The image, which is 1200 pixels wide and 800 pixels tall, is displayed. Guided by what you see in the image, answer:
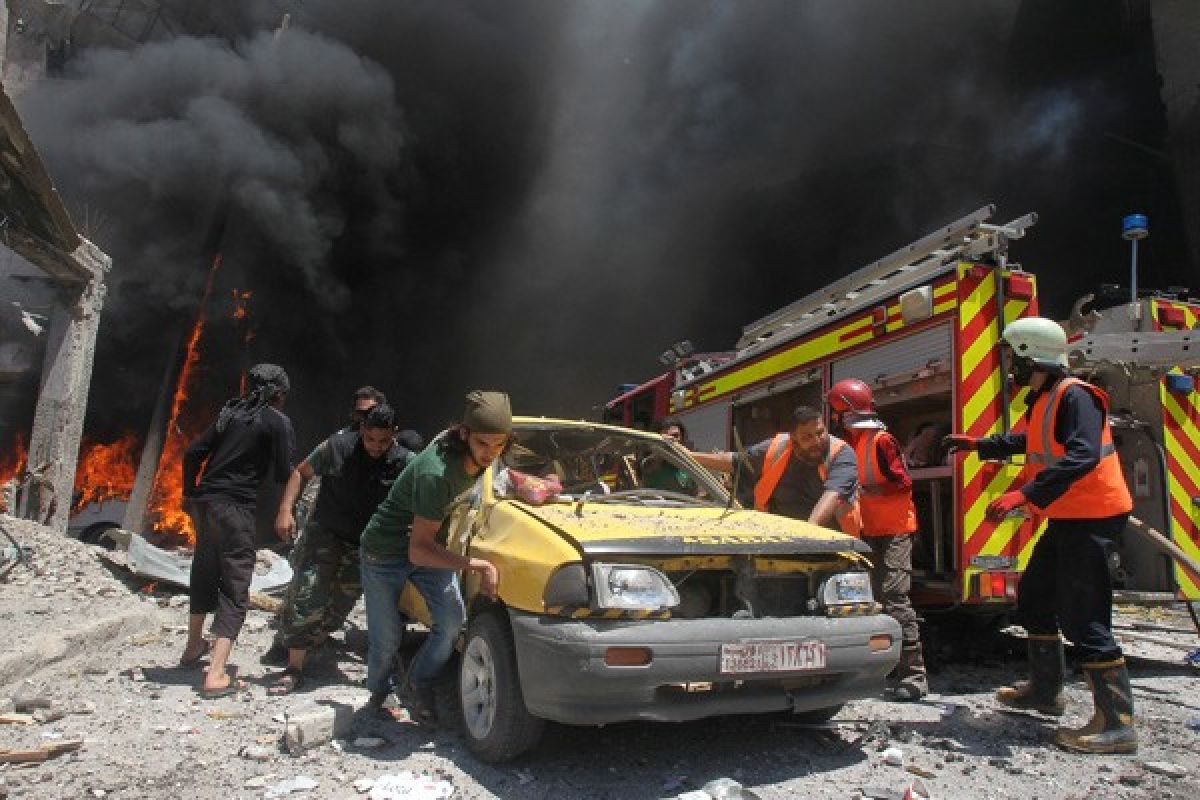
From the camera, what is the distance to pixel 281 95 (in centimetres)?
1324

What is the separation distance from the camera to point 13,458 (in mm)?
11141

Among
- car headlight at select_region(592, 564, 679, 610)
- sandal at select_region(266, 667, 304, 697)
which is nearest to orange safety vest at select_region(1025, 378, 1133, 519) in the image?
car headlight at select_region(592, 564, 679, 610)

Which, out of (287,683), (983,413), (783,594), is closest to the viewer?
(783,594)

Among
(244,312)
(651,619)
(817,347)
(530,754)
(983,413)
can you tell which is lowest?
(530,754)

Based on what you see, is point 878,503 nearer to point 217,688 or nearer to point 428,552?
point 428,552

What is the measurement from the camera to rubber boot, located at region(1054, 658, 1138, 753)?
3.00m

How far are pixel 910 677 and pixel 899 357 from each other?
1.90 meters

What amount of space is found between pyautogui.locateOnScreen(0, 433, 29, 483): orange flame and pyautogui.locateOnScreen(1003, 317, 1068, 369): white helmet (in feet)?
42.1

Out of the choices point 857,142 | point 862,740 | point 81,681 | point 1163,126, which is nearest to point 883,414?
point 862,740

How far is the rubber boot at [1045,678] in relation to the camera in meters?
3.41

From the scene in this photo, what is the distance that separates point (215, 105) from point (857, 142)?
11.0m

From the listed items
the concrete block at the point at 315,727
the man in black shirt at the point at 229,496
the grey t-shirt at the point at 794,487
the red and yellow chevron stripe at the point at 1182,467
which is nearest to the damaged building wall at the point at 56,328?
the man in black shirt at the point at 229,496

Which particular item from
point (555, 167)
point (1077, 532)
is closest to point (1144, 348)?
point (1077, 532)

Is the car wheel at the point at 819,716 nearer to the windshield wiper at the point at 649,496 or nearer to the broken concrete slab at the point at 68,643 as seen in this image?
the windshield wiper at the point at 649,496
